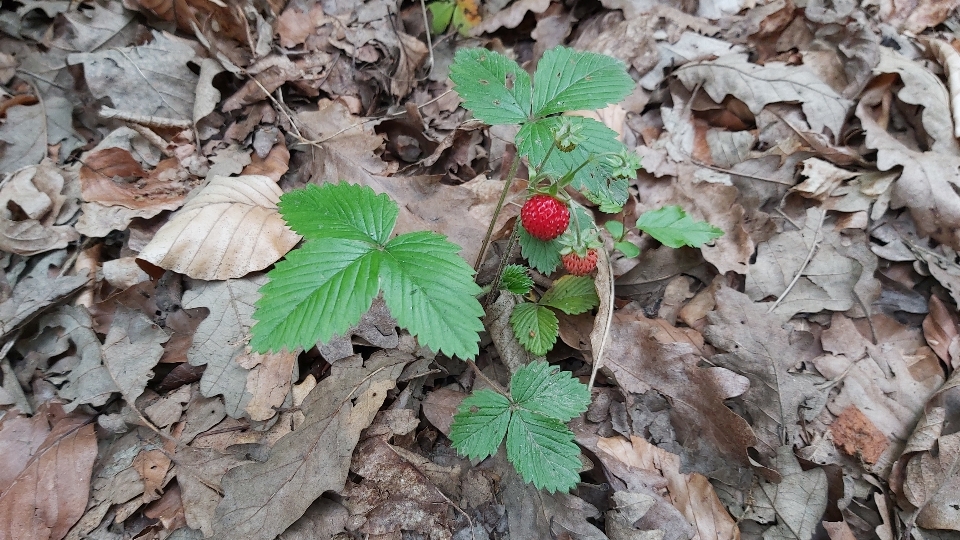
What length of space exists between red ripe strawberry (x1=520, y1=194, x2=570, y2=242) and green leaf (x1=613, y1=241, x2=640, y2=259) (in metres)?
0.48

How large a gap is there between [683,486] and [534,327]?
0.73m

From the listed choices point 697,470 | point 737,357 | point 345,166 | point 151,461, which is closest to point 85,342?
point 151,461

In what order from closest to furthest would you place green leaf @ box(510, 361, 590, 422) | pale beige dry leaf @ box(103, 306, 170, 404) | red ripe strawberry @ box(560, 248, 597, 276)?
green leaf @ box(510, 361, 590, 422) → red ripe strawberry @ box(560, 248, 597, 276) → pale beige dry leaf @ box(103, 306, 170, 404)

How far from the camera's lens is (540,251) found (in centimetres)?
178

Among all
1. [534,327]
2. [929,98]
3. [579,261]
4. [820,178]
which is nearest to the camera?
[579,261]

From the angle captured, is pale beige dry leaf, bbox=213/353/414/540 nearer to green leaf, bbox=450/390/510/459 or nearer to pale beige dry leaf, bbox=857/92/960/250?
green leaf, bbox=450/390/510/459

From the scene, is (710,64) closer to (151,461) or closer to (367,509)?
(367,509)

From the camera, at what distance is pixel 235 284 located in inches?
76.8

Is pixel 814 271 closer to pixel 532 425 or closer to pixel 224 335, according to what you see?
pixel 532 425

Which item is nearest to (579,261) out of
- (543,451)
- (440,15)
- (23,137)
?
(543,451)

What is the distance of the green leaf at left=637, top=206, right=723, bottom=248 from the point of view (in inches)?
76.0

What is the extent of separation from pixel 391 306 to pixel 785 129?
90.0 inches

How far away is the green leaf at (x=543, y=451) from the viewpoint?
1.49 meters

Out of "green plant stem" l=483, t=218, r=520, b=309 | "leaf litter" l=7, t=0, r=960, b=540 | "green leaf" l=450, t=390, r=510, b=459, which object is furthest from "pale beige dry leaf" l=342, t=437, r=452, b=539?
"green plant stem" l=483, t=218, r=520, b=309
